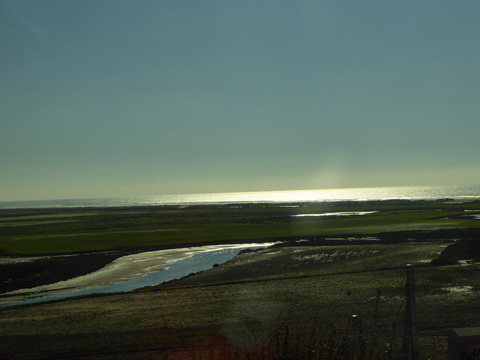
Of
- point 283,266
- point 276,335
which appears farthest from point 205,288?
point 276,335

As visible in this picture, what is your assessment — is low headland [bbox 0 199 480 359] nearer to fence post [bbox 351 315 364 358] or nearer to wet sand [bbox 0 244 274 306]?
fence post [bbox 351 315 364 358]

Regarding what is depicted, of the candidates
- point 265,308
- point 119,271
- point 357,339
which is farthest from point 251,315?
point 119,271

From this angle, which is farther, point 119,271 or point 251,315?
point 119,271

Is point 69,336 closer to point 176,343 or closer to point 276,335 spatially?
point 176,343

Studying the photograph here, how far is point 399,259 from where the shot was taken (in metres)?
35.0

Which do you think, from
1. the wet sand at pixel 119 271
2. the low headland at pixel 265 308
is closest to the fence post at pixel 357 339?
the low headland at pixel 265 308

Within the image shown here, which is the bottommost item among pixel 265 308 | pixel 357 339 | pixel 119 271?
pixel 119 271

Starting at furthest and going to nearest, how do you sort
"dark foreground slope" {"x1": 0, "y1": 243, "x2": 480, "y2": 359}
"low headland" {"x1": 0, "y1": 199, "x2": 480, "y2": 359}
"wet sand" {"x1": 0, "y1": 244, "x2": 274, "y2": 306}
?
"wet sand" {"x1": 0, "y1": 244, "x2": 274, "y2": 306}, "dark foreground slope" {"x1": 0, "y1": 243, "x2": 480, "y2": 359}, "low headland" {"x1": 0, "y1": 199, "x2": 480, "y2": 359}

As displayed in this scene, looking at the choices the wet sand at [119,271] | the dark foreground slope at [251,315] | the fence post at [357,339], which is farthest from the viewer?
the wet sand at [119,271]

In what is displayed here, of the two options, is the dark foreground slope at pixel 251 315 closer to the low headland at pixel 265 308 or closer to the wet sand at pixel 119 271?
the low headland at pixel 265 308

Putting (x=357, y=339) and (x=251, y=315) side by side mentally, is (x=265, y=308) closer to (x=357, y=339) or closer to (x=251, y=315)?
(x=251, y=315)

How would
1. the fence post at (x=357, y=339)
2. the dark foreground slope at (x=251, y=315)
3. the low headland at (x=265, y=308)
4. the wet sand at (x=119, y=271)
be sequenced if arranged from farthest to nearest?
1. the wet sand at (x=119, y=271)
2. the dark foreground slope at (x=251, y=315)
3. the low headland at (x=265, y=308)
4. the fence post at (x=357, y=339)

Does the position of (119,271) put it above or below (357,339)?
below

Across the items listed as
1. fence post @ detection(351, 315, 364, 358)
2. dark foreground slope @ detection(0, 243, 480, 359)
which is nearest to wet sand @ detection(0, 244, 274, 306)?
dark foreground slope @ detection(0, 243, 480, 359)
